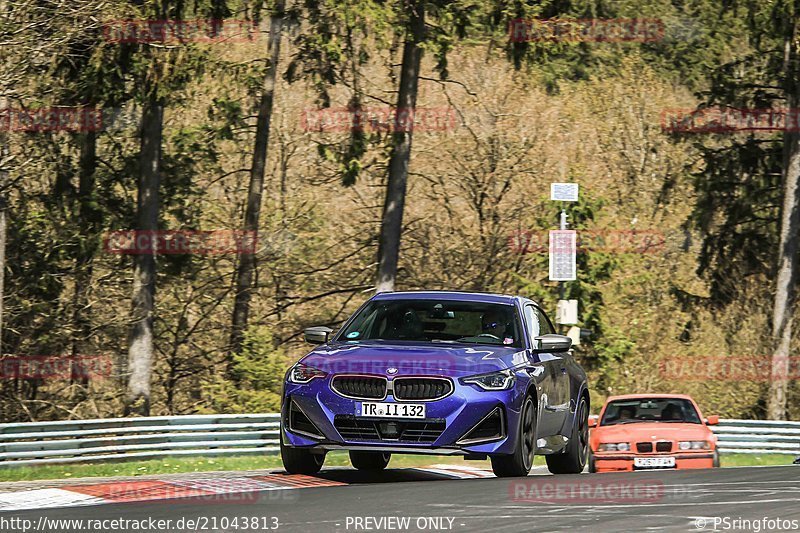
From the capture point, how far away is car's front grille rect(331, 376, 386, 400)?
11086 millimetres

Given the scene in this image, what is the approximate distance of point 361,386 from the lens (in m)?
11.1

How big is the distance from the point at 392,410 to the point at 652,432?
831 cm

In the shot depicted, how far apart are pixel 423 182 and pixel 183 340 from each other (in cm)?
1577

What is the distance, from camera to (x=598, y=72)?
164ft

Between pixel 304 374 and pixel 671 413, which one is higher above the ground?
pixel 304 374

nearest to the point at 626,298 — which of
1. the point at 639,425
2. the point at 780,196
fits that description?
the point at 780,196

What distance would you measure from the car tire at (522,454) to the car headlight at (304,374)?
1.68 metres

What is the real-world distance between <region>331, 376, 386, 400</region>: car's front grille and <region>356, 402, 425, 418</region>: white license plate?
0.24 feet

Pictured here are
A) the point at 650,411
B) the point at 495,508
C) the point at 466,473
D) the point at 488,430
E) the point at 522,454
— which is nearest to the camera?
the point at 495,508

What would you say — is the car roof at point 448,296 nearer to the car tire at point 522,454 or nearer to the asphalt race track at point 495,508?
the car tire at point 522,454

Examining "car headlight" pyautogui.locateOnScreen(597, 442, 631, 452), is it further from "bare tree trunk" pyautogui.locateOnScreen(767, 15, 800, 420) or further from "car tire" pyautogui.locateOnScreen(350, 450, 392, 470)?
"bare tree trunk" pyautogui.locateOnScreen(767, 15, 800, 420)

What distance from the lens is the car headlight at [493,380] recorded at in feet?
36.4

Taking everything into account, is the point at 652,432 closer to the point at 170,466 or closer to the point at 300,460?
the point at 170,466

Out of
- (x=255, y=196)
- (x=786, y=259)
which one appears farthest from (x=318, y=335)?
(x=786, y=259)
